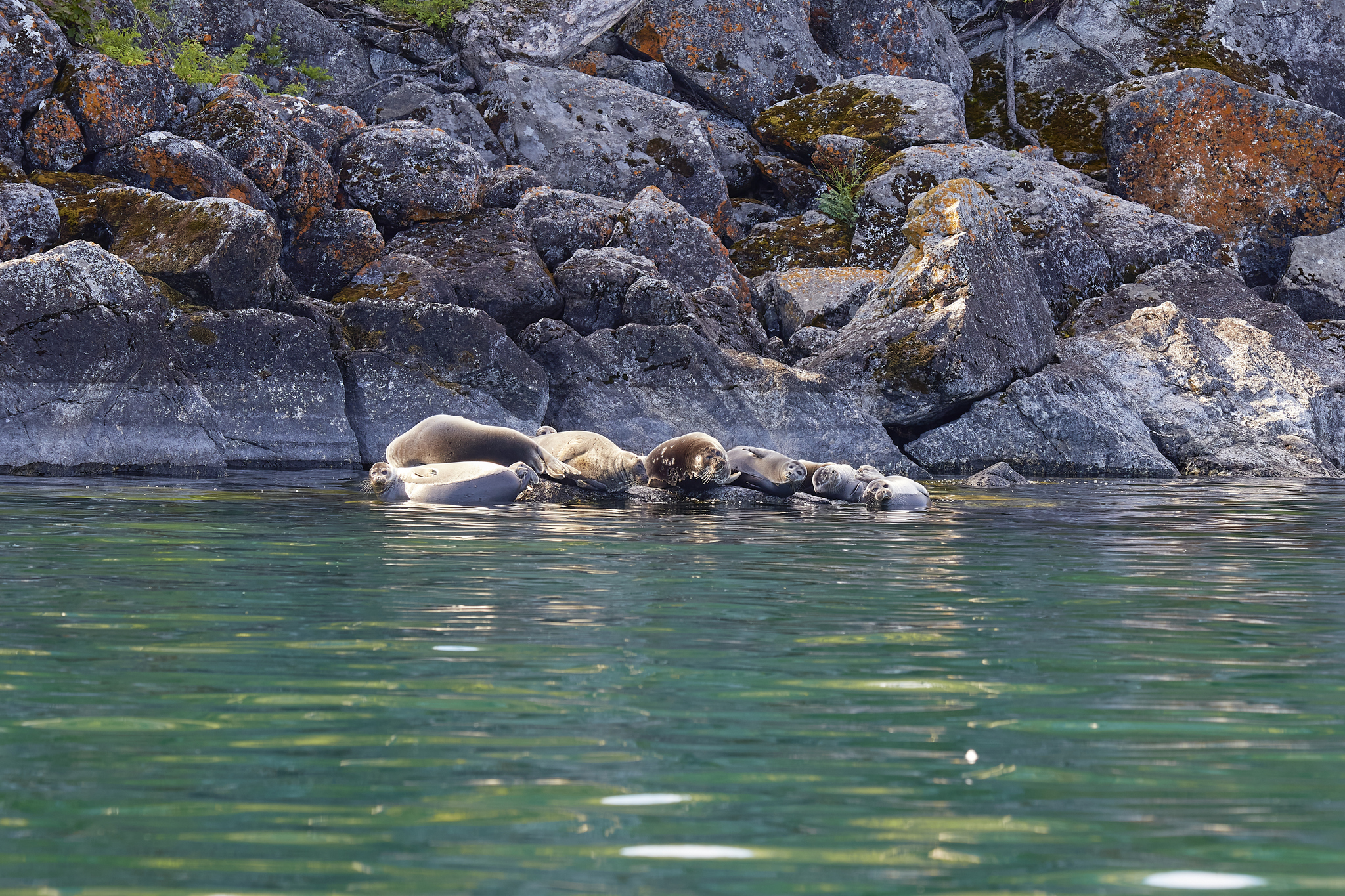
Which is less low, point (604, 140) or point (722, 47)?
point (722, 47)

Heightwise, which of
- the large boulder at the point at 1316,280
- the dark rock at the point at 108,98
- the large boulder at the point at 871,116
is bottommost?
the large boulder at the point at 1316,280

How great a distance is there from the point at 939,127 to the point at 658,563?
1914 cm

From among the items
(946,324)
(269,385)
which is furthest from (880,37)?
(269,385)

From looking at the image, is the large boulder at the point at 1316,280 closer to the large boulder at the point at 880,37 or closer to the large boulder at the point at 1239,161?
the large boulder at the point at 1239,161

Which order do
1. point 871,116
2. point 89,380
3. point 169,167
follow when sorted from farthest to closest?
point 871,116 < point 169,167 < point 89,380

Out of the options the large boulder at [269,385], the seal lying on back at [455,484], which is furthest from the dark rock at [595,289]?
the seal lying on back at [455,484]

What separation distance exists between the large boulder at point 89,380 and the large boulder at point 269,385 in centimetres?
45

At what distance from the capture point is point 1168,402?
1784 cm

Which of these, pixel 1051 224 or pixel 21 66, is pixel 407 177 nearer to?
pixel 21 66

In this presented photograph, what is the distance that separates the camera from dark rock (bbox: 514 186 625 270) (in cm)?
1884

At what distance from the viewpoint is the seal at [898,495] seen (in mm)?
10688

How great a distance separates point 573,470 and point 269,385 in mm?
4838

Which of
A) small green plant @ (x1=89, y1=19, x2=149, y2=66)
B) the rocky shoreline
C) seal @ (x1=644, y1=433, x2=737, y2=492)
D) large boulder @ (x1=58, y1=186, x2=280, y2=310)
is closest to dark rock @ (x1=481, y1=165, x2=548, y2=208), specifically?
the rocky shoreline

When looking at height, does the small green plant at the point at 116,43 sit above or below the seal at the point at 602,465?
above
